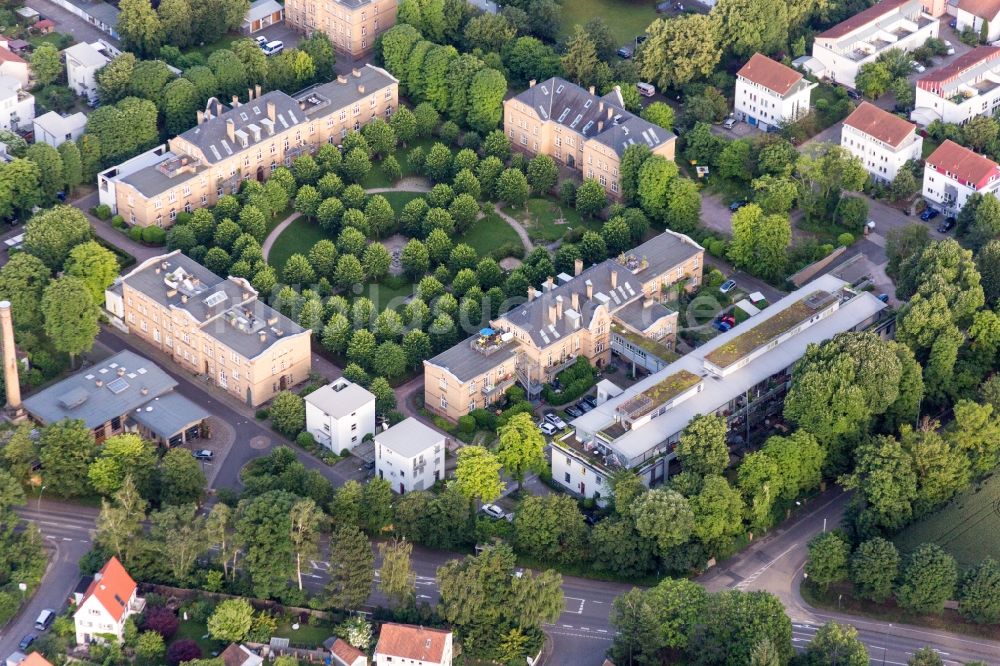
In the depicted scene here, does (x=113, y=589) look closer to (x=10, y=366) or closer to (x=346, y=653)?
(x=346, y=653)

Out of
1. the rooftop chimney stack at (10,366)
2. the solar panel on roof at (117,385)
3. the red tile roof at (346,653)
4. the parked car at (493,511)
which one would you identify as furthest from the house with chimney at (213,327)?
the red tile roof at (346,653)

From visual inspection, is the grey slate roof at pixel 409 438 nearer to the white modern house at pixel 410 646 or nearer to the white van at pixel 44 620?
the white modern house at pixel 410 646

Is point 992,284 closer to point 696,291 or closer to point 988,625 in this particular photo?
point 696,291

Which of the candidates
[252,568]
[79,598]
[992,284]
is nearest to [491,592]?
[252,568]

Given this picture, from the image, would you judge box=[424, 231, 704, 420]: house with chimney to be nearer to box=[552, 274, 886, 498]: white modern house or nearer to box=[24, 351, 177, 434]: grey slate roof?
box=[552, 274, 886, 498]: white modern house

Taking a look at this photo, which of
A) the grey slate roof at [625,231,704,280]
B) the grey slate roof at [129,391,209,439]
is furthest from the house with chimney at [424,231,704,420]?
the grey slate roof at [129,391,209,439]
